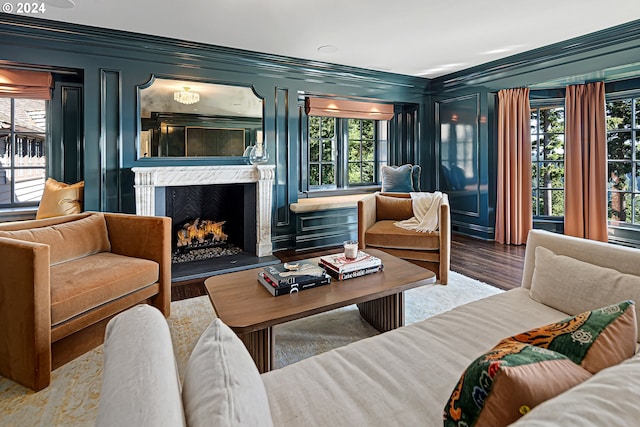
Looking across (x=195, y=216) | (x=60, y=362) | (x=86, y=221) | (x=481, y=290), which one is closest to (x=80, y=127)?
(x=195, y=216)

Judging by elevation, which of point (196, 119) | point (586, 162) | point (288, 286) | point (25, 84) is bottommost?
point (288, 286)

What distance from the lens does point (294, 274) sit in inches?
80.6

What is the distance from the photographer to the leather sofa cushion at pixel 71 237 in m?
2.20

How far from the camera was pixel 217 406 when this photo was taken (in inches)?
25.8

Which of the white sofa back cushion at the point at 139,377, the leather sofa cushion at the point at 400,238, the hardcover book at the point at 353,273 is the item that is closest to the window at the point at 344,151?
the leather sofa cushion at the point at 400,238

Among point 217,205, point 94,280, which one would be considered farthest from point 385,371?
point 217,205

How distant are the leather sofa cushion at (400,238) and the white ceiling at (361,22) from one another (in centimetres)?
189

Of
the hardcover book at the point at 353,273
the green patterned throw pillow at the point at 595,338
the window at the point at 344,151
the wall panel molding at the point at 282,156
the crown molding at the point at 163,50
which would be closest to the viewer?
the green patterned throw pillow at the point at 595,338

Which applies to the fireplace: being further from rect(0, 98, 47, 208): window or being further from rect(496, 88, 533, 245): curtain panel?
rect(496, 88, 533, 245): curtain panel

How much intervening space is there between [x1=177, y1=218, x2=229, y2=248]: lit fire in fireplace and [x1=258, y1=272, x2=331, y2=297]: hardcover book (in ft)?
7.59

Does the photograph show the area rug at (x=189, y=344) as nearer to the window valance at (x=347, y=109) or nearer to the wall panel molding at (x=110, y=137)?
the wall panel molding at (x=110, y=137)

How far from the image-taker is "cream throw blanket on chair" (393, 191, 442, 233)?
338cm

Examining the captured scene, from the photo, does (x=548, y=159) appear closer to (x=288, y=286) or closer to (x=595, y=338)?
(x=288, y=286)

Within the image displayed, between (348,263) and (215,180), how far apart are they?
87.4 inches
